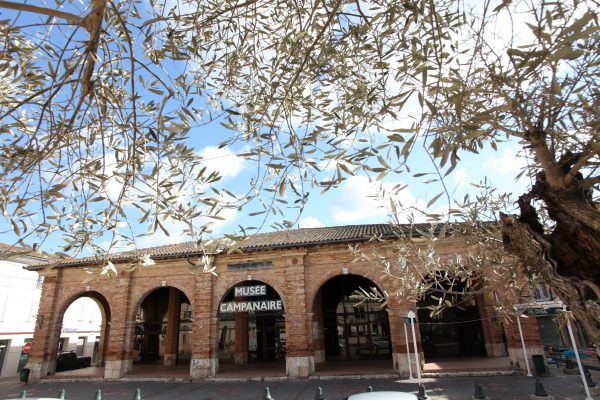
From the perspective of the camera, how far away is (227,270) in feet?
63.1

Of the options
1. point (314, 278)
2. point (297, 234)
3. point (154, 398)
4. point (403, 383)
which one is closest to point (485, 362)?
point (403, 383)

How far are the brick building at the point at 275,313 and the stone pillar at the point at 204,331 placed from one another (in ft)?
0.16

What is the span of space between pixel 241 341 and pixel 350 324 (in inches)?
270

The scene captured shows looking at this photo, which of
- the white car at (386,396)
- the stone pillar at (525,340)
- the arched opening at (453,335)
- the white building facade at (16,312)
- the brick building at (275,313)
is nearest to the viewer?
the white car at (386,396)

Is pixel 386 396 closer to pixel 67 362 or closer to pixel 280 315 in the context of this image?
pixel 280 315

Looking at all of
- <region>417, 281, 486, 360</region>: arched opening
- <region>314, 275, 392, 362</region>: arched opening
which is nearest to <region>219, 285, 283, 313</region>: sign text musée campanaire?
<region>314, 275, 392, 362</region>: arched opening

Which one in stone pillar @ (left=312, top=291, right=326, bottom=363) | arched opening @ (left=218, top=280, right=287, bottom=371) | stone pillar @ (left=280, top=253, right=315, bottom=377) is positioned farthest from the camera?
arched opening @ (left=218, top=280, right=287, bottom=371)

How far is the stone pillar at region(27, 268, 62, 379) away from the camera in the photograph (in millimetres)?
20062

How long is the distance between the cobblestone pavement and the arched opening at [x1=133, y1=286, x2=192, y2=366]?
18.6 feet

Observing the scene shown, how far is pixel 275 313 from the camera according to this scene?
18.2m

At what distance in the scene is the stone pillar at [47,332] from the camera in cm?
2006

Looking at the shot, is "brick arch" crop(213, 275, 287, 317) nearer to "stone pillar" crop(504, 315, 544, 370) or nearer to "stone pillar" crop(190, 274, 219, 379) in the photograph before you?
"stone pillar" crop(190, 274, 219, 379)

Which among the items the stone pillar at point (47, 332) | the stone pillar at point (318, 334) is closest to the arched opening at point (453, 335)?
the stone pillar at point (318, 334)

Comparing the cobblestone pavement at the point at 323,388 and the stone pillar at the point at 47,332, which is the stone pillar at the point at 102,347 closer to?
the stone pillar at the point at 47,332
